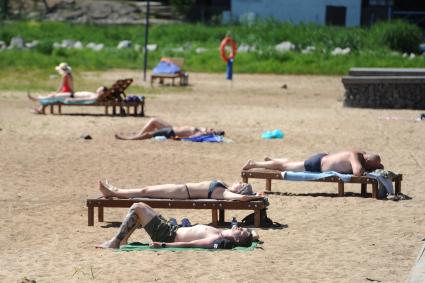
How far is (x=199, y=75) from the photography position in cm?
3566

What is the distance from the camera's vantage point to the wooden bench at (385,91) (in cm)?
2500

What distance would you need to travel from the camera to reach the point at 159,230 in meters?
9.81

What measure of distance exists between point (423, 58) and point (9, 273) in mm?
29052

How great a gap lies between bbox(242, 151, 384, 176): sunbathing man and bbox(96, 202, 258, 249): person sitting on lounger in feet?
10.4

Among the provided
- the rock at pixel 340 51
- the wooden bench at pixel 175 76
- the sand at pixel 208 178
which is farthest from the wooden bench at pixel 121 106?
the rock at pixel 340 51

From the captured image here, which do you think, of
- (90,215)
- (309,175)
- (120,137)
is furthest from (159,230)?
(120,137)

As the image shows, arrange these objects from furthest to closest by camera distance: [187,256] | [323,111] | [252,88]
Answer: [252,88] < [323,111] < [187,256]

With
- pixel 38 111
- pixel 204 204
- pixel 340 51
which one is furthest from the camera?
pixel 340 51

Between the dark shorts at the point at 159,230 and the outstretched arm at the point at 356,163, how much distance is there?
341 centimetres

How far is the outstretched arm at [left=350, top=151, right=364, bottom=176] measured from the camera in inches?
499

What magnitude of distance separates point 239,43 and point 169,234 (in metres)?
32.8

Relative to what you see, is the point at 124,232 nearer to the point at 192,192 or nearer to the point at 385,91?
the point at 192,192

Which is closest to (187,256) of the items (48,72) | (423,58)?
(48,72)

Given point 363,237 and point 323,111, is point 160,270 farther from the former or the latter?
point 323,111
